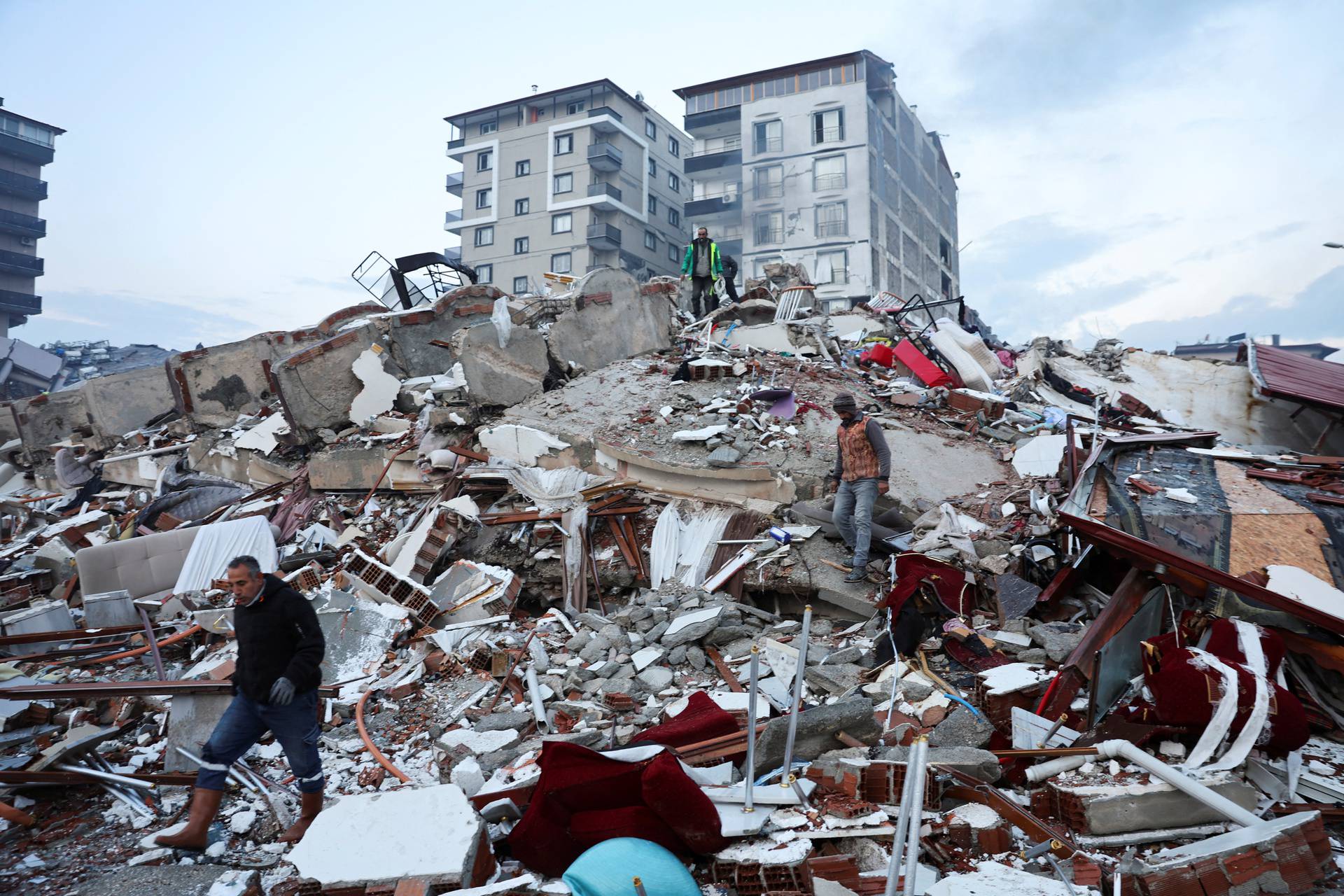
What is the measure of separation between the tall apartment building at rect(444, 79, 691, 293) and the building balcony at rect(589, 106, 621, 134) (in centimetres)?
5

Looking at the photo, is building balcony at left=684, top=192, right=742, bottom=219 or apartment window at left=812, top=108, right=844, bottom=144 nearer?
apartment window at left=812, top=108, right=844, bottom=144

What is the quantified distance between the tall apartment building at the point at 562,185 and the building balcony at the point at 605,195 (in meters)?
0.05

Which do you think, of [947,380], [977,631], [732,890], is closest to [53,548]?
[732,890]

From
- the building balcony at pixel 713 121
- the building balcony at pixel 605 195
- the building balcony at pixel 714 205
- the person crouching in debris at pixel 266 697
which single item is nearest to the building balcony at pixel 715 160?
the building balcony at pixel 713 121

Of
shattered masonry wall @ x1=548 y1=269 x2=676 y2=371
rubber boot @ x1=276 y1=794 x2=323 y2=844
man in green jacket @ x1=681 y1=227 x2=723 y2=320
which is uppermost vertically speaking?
man in green jacket @ x1=681 y1=227 x2=723 y2=320

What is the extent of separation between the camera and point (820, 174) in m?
31.5

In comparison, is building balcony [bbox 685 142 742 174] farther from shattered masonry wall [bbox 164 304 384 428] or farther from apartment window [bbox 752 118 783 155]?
shattered masonry wall [bbox 164 304 384 428]

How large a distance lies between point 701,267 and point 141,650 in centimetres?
901

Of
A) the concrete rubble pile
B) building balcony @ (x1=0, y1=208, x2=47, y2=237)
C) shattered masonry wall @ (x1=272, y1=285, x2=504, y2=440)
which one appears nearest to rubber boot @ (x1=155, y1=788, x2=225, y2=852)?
the concrete rubble pile

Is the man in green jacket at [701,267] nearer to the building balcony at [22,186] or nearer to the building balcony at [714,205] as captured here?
the building balcony at [714,205]

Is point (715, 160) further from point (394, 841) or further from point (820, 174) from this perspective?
point (394, 841)

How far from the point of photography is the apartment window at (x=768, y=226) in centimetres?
3256

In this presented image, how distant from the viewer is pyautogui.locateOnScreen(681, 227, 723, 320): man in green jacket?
1194cm

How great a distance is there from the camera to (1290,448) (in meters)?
8.68
